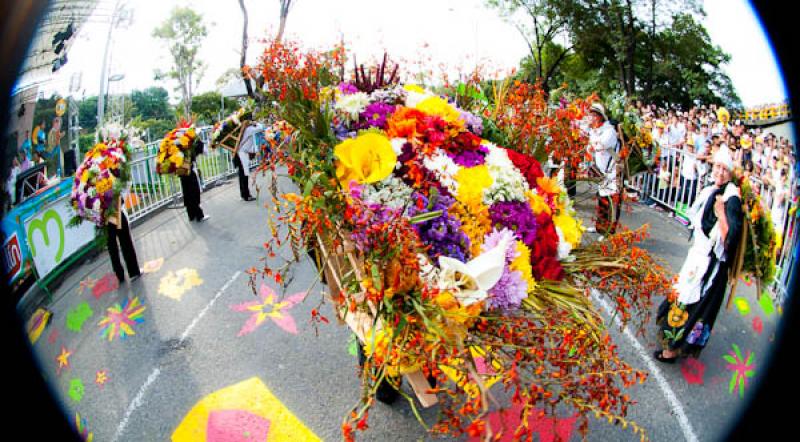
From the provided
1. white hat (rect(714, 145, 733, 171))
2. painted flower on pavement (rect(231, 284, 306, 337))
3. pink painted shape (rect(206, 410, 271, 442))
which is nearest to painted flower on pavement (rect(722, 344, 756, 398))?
white hat (rect(714, 145, 733, 171))

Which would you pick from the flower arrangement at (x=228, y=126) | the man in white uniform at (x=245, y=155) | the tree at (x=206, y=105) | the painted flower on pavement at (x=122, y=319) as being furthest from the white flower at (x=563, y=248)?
the flower arrangement at (x=228, y=126)

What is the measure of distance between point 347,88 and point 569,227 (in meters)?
1.24

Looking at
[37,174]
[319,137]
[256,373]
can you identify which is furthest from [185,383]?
[319,137]

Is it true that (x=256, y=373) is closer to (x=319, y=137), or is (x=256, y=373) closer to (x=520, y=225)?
(x=319, y=137)

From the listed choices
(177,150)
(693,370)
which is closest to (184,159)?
(177,150)

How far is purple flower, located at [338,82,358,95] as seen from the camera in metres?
2.13

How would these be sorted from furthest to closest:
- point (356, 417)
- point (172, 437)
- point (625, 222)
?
point (625, 222) → point (172, 437) → point (356, 417)

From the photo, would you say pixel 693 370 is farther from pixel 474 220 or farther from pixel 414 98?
pixel 414 98

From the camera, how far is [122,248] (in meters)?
2.67

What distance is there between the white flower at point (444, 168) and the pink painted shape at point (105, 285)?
1782 millimetres

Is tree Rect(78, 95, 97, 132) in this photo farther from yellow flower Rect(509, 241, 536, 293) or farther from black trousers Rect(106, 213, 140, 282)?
yellow flower Rect(509, 241, 536, 293)

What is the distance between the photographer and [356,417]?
1272mm

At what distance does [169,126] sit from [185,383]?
1.62 metres

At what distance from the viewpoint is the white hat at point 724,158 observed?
9.11ft
